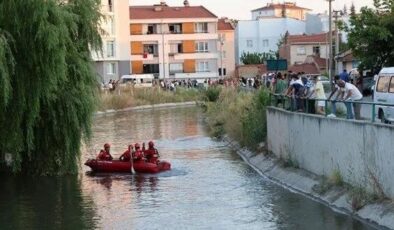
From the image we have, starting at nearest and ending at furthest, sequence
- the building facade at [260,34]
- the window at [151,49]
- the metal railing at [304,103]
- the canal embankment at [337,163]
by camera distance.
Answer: the canal embankment at [337,163], the metal railing at [304,103], the window at [151,49], the building facade at [260,34]

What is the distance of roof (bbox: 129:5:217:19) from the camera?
4323 inches

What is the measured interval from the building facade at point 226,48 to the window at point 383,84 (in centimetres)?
8476

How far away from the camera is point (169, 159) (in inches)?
1332

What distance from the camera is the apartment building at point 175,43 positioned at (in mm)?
108625

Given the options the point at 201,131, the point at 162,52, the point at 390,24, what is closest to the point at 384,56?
the point at 390,24

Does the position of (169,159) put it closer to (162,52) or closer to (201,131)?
(201,131)

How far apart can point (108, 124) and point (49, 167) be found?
3004 centimetres

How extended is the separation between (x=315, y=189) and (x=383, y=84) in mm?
5730

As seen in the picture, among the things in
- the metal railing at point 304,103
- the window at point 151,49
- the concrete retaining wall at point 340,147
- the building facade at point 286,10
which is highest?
the building facade at point 286,10

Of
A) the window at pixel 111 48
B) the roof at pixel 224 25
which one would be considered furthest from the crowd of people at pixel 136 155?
the roof at pixel 224 25

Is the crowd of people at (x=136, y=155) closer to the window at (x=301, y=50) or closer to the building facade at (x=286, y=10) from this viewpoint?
the window at (x=301, y=50)

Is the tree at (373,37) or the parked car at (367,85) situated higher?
the tree at (373,37)

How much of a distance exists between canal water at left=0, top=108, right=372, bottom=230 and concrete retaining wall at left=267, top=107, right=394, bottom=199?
1.10 metres

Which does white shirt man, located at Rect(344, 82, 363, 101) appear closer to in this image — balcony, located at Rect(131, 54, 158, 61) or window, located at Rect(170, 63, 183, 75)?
balcony, located at Rect(131, 54, 158, 61)
